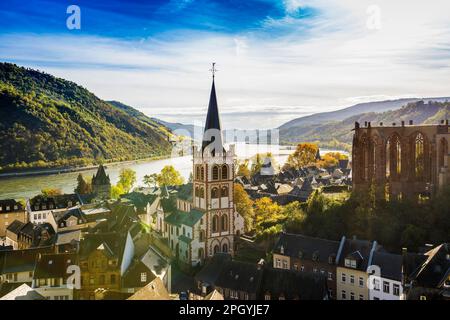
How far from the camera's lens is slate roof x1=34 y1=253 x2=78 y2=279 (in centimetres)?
1194

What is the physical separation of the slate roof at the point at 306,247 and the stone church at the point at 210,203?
4.09 metres

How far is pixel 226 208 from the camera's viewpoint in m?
19.5

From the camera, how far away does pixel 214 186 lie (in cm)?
1925

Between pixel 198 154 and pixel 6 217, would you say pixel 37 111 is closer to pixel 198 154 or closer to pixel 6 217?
pixel 6 217

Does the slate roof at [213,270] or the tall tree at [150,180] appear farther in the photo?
the tall tree at [150,180]

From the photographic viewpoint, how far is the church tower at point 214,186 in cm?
1894

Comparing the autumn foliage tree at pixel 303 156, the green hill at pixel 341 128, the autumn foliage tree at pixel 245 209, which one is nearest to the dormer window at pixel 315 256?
the autumn foliage tree at pixel 245 209

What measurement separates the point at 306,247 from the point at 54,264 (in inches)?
302

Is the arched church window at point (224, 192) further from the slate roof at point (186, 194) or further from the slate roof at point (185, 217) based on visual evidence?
the slate roof at point (186, 194)

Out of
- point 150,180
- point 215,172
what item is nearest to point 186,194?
point 215,172

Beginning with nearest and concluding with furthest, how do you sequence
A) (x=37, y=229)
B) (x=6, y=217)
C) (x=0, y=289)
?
1. (x=0, y=289)
2. (x=37, y=229)
3. (x=6, y=217)

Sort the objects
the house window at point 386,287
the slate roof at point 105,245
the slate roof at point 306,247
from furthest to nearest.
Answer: the slate roof at point 306,247 → the slate roof at point 105,245 → the house window at point 386,287
